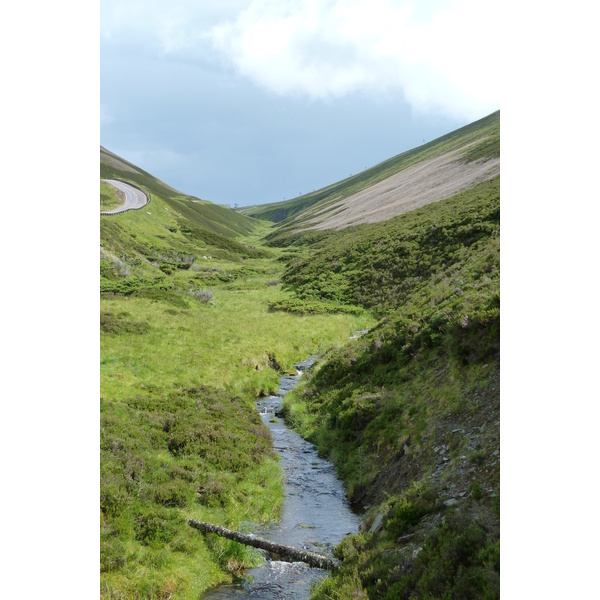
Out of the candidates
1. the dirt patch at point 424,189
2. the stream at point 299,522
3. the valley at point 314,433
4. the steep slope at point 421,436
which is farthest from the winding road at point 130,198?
the stream at point 299,522

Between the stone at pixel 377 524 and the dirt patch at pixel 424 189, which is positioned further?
the dirt patch at pixel 424 189

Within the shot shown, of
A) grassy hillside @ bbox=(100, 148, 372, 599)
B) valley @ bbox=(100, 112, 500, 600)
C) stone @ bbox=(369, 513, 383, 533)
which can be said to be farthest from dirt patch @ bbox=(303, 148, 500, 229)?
stone @ bbox=(369, 513, 383, 533)

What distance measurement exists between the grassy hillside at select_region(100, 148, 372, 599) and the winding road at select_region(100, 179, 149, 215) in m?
37.6

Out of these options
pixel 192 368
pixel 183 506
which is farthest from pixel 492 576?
pixel 192 368

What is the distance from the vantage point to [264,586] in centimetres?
1118

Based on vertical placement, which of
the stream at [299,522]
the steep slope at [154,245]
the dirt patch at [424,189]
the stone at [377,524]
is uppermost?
the dirt patch at [424,189]

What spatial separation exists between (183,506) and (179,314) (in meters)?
24.7

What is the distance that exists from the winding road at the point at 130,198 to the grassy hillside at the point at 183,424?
3756 cm

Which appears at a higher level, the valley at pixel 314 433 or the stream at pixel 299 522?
the valley at pixel 314 433

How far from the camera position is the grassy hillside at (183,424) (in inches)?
448

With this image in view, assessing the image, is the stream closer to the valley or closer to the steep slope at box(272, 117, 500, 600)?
the valley

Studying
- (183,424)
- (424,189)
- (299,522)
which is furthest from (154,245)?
(299,522)

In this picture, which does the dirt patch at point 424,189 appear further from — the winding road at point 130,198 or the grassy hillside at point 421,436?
the grassy hillside at point 421,436
